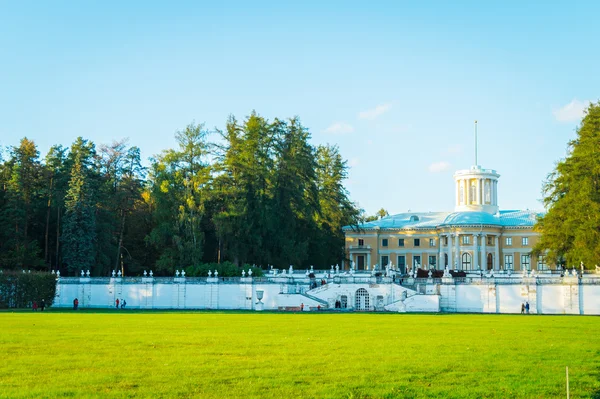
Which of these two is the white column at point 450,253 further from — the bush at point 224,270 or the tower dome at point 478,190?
the bush at point 224,270

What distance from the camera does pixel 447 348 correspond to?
22.5 m

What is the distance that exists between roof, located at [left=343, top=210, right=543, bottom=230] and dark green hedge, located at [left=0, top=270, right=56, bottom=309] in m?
43.9

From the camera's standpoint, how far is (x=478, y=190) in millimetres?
101125

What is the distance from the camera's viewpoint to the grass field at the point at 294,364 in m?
15.1

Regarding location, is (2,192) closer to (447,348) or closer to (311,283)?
(311,283)

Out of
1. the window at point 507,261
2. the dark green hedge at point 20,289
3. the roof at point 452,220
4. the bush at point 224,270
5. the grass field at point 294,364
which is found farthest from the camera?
the window at point 507,261

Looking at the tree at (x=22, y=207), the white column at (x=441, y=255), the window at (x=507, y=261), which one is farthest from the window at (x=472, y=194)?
the tree at (x=22, y=207)

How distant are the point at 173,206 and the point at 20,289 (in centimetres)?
1640

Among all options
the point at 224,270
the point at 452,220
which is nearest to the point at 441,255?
the point at 452,220

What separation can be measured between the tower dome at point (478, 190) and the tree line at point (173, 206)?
91.9 feet

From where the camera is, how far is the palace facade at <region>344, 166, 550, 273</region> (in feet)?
305

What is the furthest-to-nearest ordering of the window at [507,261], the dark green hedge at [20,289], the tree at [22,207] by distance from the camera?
the window at [507,261]
the tree at [22,207]
the dark green hedge at [20,289]

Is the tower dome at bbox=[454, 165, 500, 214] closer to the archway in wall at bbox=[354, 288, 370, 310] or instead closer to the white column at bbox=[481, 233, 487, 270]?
the white column at bbox=[481, 233, 487, 270]

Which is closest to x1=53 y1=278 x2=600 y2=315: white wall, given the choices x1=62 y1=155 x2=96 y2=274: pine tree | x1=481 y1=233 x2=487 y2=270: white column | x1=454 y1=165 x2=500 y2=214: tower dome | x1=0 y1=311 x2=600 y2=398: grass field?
x1=62 y1=155 x2=96 y2=274: pine tree
